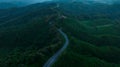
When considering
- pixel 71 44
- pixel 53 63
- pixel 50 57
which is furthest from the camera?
pixel 71 44

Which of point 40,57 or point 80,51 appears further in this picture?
point 80,51

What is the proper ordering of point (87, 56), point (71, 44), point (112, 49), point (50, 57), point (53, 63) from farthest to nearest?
point (112, 49) < point (71, 44) < point (87, 56) < point (50, 57) < point (53, 63)

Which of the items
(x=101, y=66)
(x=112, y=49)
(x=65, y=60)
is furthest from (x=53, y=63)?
(x=112, y=49)

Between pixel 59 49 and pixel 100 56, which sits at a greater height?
pixel 59 49

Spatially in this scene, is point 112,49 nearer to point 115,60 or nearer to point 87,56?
point 115,60

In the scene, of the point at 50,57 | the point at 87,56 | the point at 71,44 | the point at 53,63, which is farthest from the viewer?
the point at 71,44

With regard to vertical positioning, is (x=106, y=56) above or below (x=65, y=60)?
below

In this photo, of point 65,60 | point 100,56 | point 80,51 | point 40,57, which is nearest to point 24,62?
point 40,57

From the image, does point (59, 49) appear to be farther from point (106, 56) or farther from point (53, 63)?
point (106, 56)

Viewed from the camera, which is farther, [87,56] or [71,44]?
[71,44]
